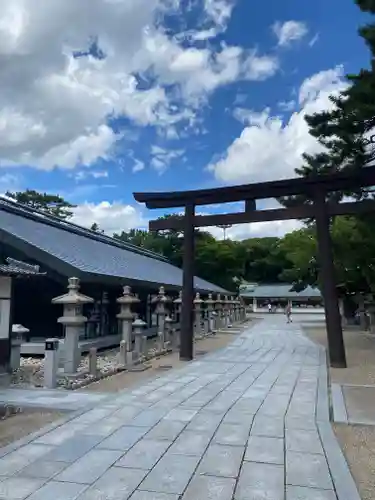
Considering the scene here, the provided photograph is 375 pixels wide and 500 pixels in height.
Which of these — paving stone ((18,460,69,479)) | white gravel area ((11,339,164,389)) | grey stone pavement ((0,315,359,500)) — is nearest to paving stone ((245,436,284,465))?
grey stone pavement ((0,315,359,500))

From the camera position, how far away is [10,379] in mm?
9508

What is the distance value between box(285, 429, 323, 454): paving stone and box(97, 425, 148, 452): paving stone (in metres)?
1.80

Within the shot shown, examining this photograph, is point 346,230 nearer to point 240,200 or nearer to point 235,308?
point 240,200

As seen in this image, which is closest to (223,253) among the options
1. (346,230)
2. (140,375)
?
(346,230)

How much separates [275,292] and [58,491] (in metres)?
57.3

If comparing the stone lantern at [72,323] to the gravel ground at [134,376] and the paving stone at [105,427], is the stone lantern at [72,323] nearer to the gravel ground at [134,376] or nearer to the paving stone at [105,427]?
the gravel ground at [134,376]

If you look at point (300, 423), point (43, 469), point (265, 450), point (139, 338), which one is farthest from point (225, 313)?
point (43, 469)

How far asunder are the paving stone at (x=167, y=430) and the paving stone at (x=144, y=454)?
173mm

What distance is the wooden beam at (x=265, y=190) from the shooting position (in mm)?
12062

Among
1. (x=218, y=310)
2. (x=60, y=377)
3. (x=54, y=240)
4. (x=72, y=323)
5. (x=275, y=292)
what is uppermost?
(x=275, y=292)

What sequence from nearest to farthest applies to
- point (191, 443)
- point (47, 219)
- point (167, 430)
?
point (191, 443), point (167, 430), point (47, 219)

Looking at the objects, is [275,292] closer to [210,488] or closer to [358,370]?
[358,370]

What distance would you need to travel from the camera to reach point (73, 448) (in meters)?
4.98

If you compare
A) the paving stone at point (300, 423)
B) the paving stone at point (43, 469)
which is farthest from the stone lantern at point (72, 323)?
the paving stone at point (43, 469)
